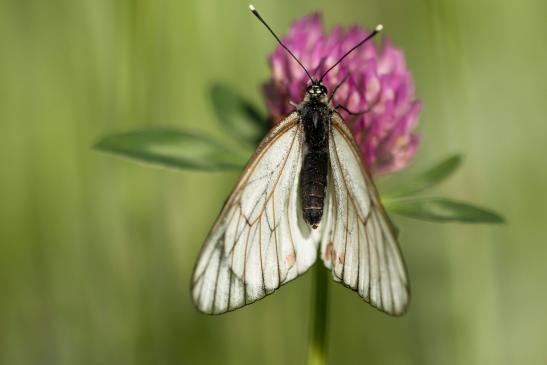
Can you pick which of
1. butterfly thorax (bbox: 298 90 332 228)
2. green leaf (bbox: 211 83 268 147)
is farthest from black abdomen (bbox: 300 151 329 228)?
green leaf (bbox: 211 83 268 147)

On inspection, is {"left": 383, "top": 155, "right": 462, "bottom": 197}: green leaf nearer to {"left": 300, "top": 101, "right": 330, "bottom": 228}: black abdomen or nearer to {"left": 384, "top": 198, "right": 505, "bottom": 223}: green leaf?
{"left": 384, "top": 198, "right": 505, "bottom": 223}: green leaf

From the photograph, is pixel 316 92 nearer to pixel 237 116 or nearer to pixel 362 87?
pixel 362 87

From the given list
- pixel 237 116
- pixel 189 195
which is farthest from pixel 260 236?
pixel 189 195

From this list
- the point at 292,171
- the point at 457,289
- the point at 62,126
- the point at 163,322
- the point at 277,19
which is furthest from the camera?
the point at 277,19

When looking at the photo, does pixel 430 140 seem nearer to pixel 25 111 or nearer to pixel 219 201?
pixel 219 201

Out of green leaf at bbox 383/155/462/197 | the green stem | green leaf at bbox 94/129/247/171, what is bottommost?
the green stem

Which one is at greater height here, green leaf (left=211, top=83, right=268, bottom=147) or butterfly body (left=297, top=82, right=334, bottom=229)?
green leaf (left=211, top=83, right=268, bottom=147)

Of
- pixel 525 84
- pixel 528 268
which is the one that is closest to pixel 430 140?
pixel 525 84
